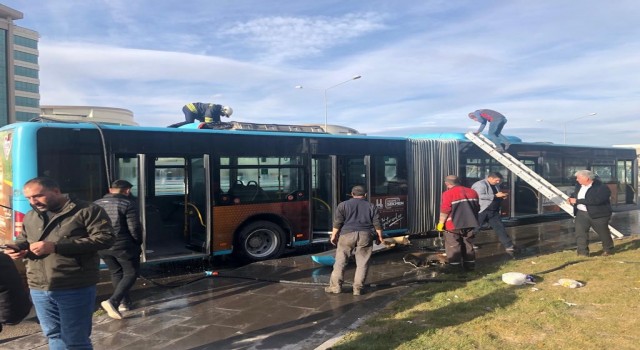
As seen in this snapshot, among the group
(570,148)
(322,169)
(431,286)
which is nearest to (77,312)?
Answer: (431,286)

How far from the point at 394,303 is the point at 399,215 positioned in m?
5.39

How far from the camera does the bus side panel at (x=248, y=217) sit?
8953 millimetres

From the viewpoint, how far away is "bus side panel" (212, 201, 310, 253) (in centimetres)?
895

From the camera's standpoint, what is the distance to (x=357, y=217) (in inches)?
267

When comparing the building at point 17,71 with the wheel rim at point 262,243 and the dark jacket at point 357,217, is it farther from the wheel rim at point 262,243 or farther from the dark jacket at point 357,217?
the dark jacket at point 357,217

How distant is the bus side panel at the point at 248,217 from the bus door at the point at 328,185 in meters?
0.31

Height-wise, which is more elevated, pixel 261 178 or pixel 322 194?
pixel 261 178

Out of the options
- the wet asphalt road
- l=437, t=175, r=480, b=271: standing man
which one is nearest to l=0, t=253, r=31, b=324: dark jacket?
the wet asphalt road

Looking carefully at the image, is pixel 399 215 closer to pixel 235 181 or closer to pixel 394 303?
pixel 235 181

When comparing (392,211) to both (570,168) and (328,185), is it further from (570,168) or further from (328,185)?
(570,168)

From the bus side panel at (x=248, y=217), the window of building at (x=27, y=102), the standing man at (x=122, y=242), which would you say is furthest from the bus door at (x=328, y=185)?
the window of building at (x=27, y=102)

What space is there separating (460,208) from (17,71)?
99.8m

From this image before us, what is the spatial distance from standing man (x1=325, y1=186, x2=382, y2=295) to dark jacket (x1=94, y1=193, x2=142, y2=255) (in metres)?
2.67

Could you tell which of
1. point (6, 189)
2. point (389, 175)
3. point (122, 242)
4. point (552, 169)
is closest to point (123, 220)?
point (122, 242)
